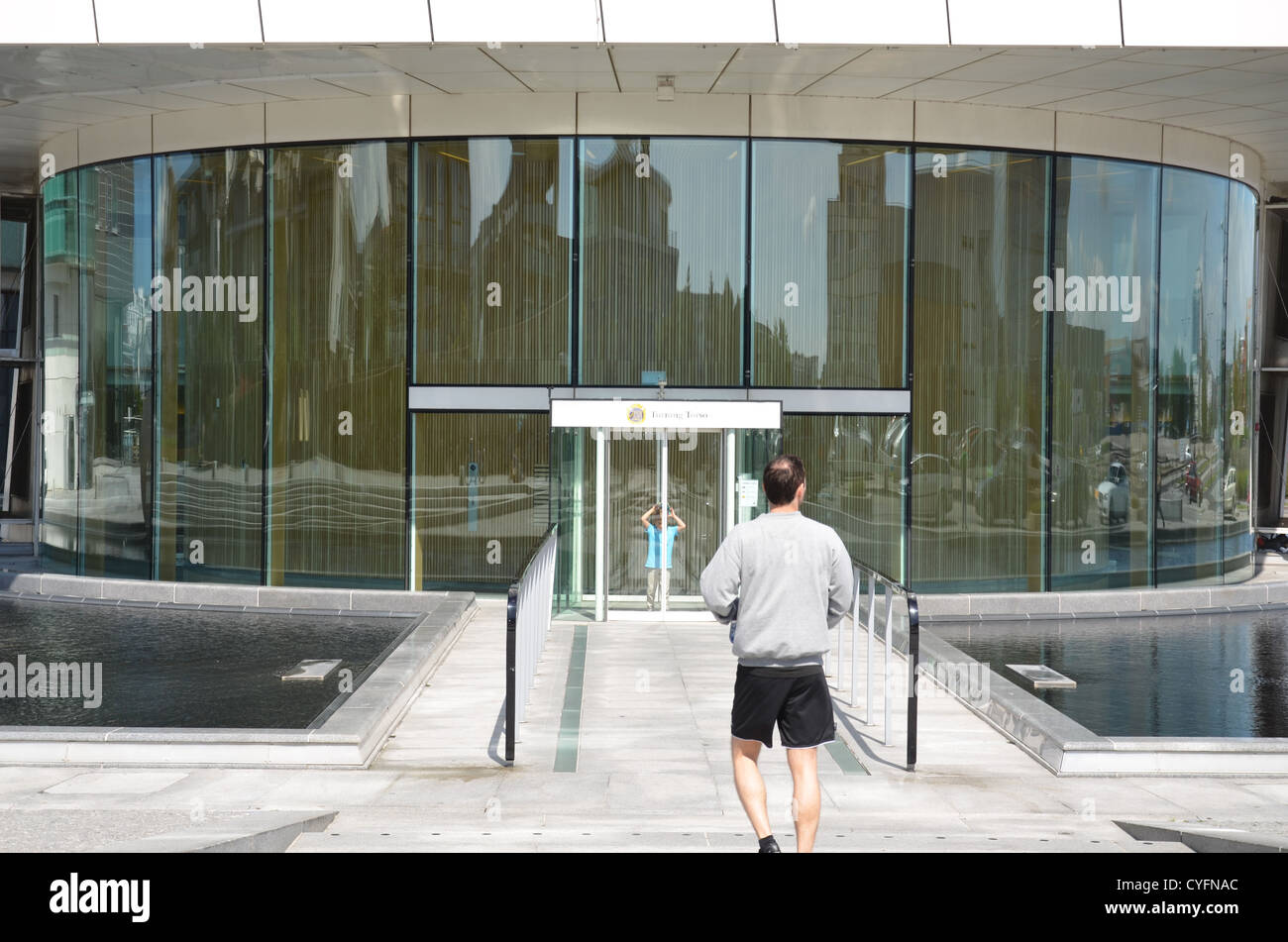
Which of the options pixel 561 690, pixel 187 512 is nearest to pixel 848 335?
pixel 561 690

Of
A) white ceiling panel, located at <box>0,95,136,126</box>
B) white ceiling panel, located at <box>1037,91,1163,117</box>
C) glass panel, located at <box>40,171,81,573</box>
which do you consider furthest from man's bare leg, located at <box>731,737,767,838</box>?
glass panel, located at <box>40,171,81,573</box>

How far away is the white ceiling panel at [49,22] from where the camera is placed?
1323cm

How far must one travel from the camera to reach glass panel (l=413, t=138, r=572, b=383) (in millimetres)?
16109

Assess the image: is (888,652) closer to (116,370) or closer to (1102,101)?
(1102,101)

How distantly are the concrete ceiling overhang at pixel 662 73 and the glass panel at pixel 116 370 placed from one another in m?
1.21

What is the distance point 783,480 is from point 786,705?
2.98ft

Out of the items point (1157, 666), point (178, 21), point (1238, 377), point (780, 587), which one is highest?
point (178, 21)

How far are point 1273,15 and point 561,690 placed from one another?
370 inches

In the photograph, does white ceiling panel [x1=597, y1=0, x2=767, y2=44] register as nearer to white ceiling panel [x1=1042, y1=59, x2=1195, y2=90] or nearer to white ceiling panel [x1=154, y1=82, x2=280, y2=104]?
white ceiling panel [x1=1042, y1=59, x2=1195, y2=90]

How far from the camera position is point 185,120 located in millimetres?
16938

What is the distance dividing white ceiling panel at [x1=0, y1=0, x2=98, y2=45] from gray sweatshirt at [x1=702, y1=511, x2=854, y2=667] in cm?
1079

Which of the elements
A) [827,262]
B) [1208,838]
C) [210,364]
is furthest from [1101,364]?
[1208,838]

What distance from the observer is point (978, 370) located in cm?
1661

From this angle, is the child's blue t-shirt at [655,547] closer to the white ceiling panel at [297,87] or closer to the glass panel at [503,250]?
the glass panel at [503,250]
